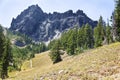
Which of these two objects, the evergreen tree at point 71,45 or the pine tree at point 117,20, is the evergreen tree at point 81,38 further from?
the pine tree at point 117,20

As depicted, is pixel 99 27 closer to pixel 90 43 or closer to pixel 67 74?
pixel 90 43

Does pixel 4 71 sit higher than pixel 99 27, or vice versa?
pixel 99 27

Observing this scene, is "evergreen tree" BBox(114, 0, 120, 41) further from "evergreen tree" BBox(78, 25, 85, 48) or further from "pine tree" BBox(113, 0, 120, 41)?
"evergreen tree" BBox(78, 25, 85, 48)

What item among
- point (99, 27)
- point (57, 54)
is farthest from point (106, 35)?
point (57, 54)

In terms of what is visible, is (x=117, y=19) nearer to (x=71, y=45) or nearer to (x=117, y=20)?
(x=117, y=20)

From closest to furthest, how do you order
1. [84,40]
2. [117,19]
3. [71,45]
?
[117,19], [71,45], [84,40]

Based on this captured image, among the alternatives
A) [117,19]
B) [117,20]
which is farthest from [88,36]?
[117,19]

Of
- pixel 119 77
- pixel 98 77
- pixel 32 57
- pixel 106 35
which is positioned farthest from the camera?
pixel 32 57

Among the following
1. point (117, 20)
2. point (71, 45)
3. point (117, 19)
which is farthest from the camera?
point (71, 45)

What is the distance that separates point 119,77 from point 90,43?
10543 centimetres

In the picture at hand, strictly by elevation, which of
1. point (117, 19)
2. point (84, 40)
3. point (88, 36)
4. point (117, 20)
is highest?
point (117, 19)

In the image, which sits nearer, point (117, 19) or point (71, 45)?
point (117, 19)

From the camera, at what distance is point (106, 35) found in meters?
116

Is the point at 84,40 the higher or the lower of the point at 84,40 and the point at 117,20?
the lower
